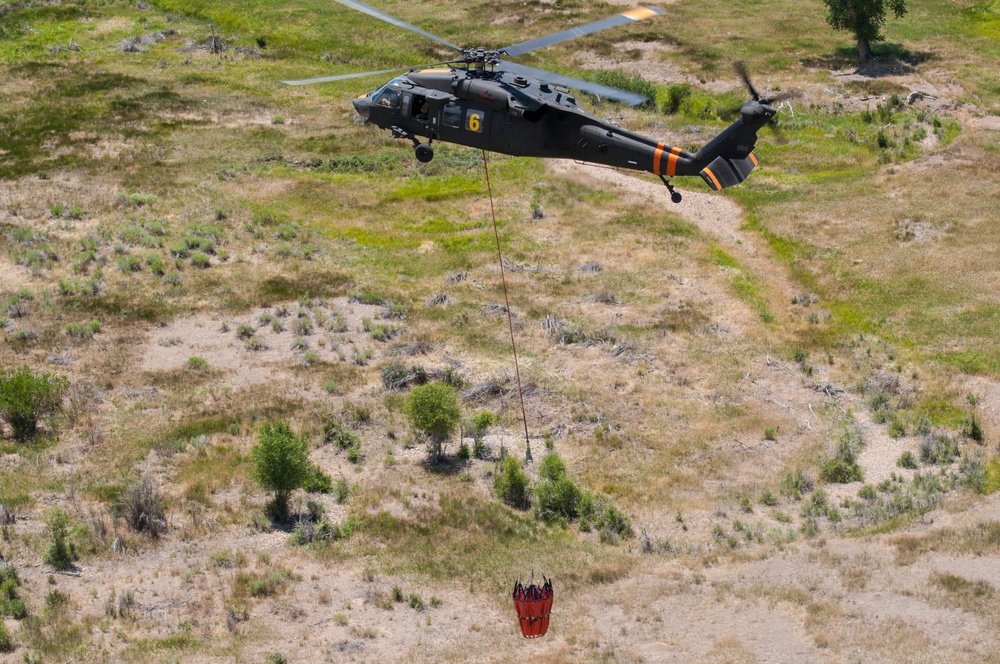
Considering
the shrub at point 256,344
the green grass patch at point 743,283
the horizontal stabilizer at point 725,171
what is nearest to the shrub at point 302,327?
the shrub at point 256,344

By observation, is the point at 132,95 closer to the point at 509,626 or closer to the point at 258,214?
the point at 258,214

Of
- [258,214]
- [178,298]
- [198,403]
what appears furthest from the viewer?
[258,214]

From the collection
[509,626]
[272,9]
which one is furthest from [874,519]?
[272,9]

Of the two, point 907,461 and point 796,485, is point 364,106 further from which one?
point 907,461

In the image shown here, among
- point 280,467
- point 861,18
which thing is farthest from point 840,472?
point 861,18

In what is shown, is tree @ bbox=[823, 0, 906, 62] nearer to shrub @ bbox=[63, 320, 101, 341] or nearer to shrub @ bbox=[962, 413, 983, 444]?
shrub @ bbox=[962, 413, 983, 444]

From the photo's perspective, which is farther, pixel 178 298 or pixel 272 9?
pixel 272 9
